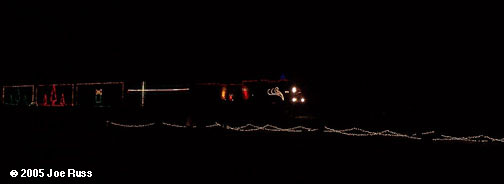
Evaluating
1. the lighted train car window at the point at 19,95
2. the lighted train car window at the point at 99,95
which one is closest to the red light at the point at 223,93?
the lighted train car window at the point at 99,95

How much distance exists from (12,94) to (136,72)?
17.9 ft

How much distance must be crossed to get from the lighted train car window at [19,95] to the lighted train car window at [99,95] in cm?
230

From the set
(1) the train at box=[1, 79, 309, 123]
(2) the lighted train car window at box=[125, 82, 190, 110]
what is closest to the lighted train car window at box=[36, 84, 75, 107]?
(1) the train at box=[1, 79, 309, 123]

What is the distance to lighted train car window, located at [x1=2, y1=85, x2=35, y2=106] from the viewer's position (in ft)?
39.1

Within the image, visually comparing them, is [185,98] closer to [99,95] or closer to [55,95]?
[99,95]

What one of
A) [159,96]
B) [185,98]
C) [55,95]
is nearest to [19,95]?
[55,95]

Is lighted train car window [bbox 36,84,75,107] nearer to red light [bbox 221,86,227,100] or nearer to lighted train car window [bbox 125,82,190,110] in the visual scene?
lighted train car window [bbox 125,82,190,110]

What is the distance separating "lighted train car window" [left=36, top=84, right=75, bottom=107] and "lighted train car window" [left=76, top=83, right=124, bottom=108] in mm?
324

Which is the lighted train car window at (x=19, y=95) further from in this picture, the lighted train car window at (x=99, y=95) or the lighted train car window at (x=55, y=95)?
the lighted train car window at (x=99, y=95)

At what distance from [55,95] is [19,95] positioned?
2137 mm

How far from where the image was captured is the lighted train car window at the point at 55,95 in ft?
35.9

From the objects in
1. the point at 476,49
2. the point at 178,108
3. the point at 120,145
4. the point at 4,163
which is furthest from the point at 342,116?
the point at 4,163

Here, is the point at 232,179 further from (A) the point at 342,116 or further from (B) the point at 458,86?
(B) the point at 458,86

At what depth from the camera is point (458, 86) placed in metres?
7.80
